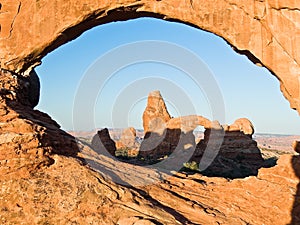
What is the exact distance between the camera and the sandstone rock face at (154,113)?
163ft

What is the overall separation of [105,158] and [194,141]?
31310mm

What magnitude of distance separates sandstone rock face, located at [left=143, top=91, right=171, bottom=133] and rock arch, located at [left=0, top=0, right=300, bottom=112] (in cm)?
3578

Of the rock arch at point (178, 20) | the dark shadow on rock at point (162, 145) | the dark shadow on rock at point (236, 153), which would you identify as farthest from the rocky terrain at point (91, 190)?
the dark shadow on rock at point (162, 145)

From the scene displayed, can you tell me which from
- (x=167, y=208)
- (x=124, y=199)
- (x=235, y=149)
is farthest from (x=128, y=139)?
(x=124, y=199)

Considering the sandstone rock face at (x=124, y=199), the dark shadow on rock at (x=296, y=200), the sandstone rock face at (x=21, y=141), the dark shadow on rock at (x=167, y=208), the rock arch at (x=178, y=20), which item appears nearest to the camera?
the sandstone rock face at (x=124, y=199)

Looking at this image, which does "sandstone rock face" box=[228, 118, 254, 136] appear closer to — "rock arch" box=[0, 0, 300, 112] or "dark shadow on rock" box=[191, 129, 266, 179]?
"dark shadow on rock" box=[191, 129, 266, 179]

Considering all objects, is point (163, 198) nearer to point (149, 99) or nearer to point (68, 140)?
point (68, 140)

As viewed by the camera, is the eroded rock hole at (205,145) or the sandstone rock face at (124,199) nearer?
the sandstone rock face at (124,199)

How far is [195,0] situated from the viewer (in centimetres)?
1271

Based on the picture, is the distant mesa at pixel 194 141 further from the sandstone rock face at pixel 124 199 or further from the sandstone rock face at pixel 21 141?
the sandstone rock face at pixel 21 141

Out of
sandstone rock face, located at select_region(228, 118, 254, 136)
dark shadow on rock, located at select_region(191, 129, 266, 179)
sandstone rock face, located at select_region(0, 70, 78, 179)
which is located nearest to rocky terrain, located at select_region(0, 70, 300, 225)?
sandstone rock face, located at select_region(0, 70, 78, 179)

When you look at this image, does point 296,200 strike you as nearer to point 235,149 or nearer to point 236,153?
point 236,153

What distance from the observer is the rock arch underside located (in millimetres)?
8391

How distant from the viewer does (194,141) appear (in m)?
43.2
